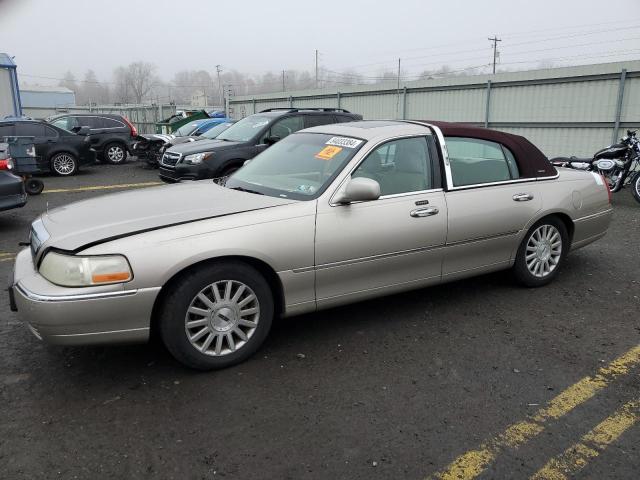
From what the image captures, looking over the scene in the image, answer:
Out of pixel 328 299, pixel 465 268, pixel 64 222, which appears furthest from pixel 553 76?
pixel 64 222

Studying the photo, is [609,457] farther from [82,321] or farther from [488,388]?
[82,321]

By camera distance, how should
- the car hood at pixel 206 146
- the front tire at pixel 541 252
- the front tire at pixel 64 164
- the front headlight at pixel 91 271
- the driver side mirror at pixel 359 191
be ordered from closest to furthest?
the front headlight at pixel 91 271
the driver side mirror at pixel 359 191
the front tire at pixel 541 252
the car hood at pixel 206 146
the front tire at pixel 64 164

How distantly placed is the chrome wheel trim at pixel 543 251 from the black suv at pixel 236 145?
17.4 ft

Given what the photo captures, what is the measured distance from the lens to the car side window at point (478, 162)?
4434 millimetres

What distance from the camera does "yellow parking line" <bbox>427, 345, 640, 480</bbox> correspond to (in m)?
2.55

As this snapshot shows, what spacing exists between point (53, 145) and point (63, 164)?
1.79 feet

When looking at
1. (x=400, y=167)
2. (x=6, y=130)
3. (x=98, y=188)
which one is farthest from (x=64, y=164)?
(x=400, y=167)

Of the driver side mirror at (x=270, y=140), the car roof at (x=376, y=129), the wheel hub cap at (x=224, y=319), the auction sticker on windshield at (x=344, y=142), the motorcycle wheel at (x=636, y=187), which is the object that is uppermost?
the car roof at (x=376, y=129)

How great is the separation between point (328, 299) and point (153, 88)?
100993 millimetres

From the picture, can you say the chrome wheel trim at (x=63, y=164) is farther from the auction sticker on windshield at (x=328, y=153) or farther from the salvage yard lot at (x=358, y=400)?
the auction sticker on windshield at (x=328, y=153)

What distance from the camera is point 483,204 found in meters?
4.42

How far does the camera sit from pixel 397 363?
3.58 m

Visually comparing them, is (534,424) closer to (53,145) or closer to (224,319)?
(224,319)

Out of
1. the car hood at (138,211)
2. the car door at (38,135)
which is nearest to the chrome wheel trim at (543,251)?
the car hood at (138,211)
